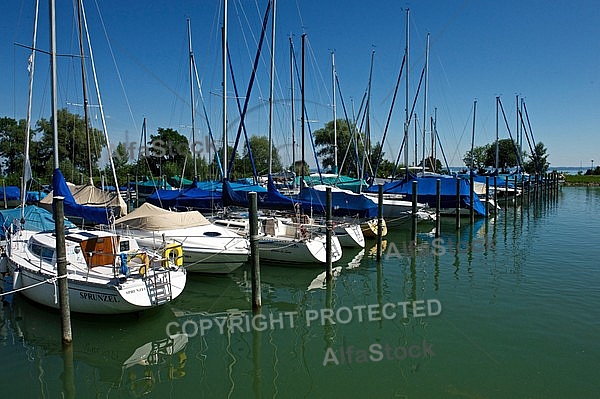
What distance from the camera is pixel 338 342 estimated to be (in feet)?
38.3

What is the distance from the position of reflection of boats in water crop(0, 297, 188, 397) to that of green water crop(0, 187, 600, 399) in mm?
37

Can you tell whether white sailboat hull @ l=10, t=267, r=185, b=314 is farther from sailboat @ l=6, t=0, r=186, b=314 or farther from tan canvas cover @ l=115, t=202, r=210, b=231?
tan canvas cover @ l=115, t=202, r=210, b=231

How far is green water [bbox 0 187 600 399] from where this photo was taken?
946 cm

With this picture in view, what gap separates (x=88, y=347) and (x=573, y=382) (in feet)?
35.0

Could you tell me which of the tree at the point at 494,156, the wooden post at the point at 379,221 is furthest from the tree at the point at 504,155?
the wooden post at the point at 379,221

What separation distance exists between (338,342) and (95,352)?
578 centimetres

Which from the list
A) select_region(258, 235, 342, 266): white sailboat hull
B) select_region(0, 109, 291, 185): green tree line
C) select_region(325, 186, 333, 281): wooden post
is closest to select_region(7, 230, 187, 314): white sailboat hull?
select_region(325, 186, 333, 281): wooden post

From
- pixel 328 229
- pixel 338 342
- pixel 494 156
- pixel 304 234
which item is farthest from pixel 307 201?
pixel 494 156

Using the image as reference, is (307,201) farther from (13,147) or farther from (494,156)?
(494,156)

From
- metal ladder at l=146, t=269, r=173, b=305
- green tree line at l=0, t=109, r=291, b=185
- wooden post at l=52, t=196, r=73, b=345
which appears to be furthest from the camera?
green tree line at l=0, t=109, r=291, b=185

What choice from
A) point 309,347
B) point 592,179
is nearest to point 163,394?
point 309,347

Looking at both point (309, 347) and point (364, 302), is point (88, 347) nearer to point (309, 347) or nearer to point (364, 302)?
point (309, 347)

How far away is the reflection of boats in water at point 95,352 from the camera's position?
9.54m

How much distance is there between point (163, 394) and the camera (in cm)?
921
